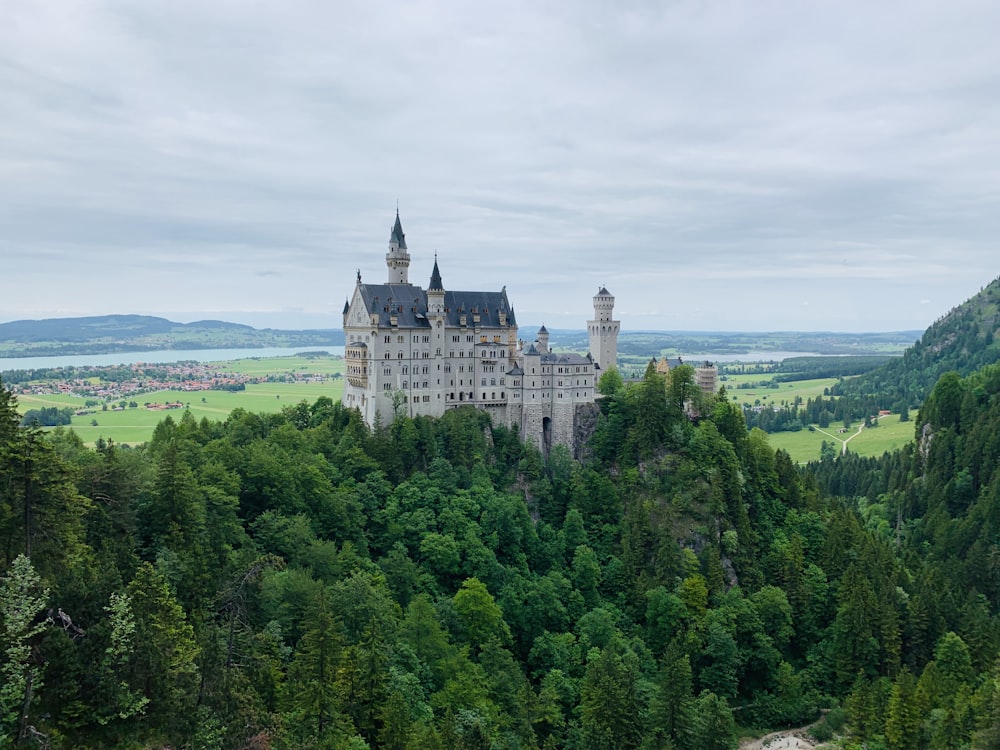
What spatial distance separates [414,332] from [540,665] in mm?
41256

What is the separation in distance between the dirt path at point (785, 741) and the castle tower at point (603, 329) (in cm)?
5161

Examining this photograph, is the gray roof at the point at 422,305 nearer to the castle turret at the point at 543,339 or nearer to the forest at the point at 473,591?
the castle turret at the point at 543,339

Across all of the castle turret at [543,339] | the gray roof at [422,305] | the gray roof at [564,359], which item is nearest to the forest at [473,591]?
the gray roof at [564,359]

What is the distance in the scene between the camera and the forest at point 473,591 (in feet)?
127

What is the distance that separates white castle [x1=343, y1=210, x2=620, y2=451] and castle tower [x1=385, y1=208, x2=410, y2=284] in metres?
0.13

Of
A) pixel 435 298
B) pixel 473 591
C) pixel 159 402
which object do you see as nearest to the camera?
pixel 473 591

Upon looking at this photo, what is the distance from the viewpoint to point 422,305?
3839 inches

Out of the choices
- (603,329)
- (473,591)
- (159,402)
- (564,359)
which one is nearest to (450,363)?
(564,359)

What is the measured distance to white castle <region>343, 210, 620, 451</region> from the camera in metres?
93.6

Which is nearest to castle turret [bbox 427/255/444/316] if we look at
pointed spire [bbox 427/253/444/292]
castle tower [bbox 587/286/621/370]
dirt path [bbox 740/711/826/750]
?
pointed spire [bbox 427/253/444/292]

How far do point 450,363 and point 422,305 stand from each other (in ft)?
26.0

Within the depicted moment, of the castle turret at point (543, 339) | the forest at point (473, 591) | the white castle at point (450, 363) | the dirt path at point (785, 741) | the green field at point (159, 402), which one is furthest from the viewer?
the green field at point (159, 402)

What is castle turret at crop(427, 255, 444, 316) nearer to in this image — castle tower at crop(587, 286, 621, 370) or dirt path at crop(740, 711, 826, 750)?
castle tower at crop(587, 286, 621, 370)

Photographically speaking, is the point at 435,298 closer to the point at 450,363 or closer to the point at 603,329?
the point at 450,363
